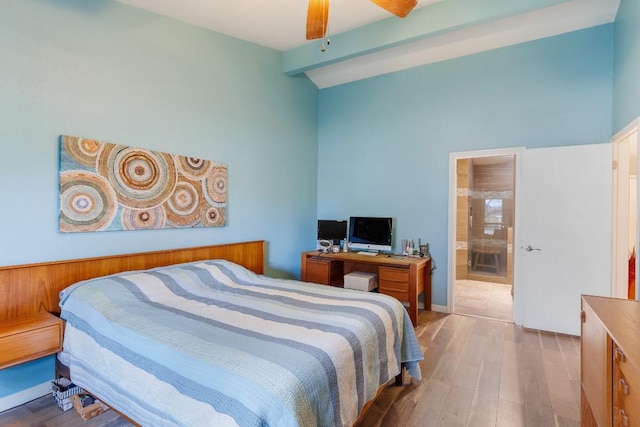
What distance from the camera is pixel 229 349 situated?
1.50m

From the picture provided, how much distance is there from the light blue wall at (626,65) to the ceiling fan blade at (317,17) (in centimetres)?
230

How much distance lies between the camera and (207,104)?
3271mm

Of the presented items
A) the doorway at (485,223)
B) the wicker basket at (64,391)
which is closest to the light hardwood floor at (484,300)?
the doorway at (485,223)

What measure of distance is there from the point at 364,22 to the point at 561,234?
9.60 feet

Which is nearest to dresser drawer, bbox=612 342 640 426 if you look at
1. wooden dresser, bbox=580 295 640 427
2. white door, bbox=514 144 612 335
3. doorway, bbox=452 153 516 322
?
wooden dresser, bbox=580 295 640 427

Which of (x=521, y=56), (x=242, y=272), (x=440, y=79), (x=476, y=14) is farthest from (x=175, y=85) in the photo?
(x=521, y=56)

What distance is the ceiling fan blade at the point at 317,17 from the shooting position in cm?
207

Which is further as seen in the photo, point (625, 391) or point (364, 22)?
point (364, 22)

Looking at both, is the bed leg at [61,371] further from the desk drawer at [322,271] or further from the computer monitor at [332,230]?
the computer monitor at [332,230]

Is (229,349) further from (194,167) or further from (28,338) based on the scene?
(194,167)

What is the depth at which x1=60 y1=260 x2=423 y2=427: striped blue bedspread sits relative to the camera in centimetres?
127

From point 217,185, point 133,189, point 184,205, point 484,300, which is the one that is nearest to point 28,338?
point 133,189

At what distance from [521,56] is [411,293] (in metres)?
2.84

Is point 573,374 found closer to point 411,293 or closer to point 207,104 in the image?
point 411,293
